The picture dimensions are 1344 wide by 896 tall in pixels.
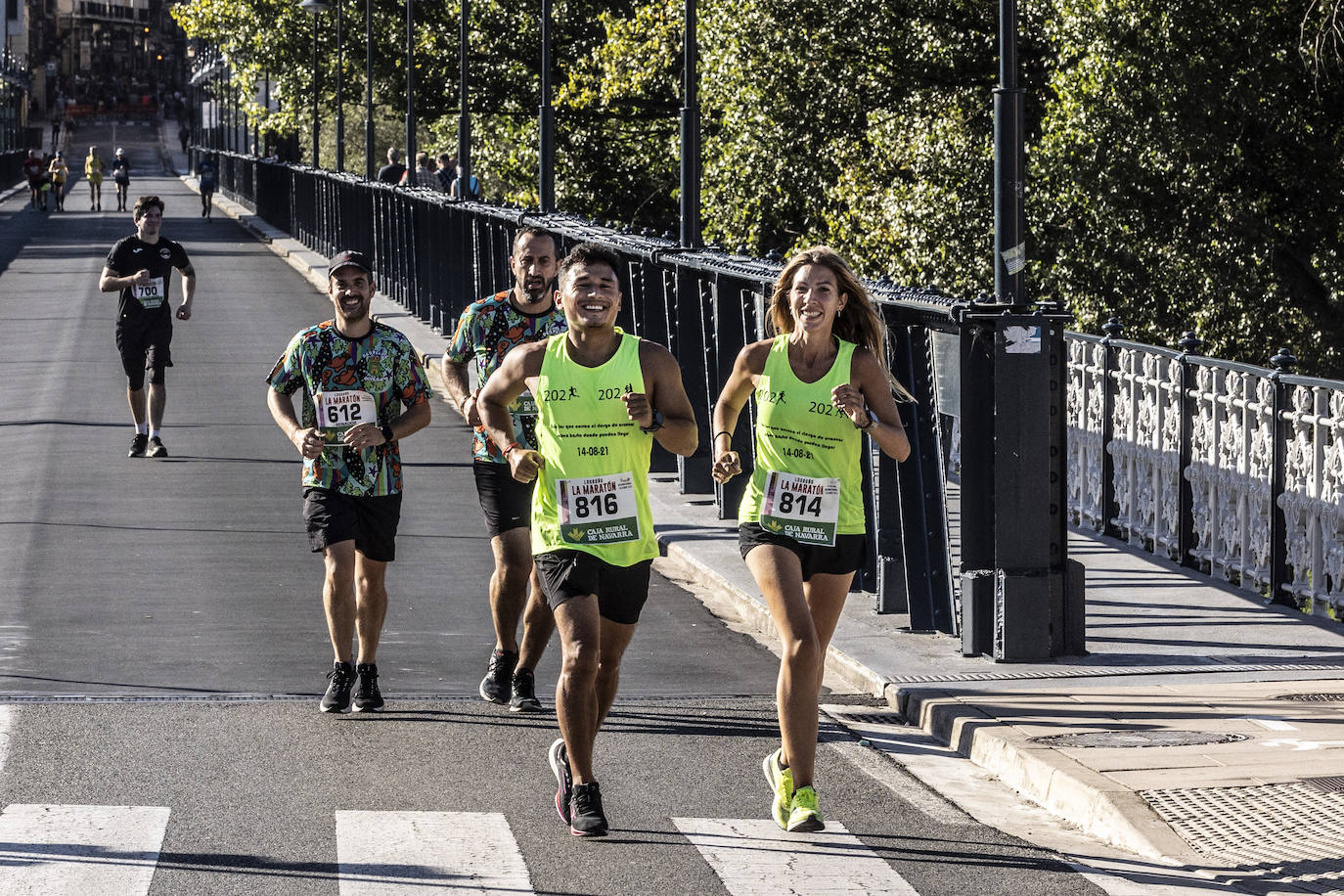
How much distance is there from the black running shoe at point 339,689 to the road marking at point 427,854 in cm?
167

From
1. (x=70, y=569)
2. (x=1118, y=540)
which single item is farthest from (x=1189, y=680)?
(x=70, y=569)

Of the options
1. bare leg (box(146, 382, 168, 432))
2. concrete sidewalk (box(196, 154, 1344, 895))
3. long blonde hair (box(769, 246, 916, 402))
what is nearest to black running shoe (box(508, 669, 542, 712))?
concrete sidewalk (box(196, 154, 1344, 895))

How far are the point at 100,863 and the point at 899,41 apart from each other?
27817mm

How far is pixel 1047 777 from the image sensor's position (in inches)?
316

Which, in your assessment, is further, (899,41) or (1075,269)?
(899,41)

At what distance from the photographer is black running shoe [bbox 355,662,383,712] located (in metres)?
9.36

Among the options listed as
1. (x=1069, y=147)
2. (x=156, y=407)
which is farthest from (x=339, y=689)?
(x=1069, y=147)

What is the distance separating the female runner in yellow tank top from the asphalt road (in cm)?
46

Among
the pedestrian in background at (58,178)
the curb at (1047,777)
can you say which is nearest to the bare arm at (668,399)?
the curb at (1047,777)

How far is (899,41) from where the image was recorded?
33.2 meters

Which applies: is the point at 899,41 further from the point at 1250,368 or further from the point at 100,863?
the point at 100,863

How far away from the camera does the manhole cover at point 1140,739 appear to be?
8414 millimetres

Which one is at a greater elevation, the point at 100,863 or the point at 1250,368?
the point at 1250,368

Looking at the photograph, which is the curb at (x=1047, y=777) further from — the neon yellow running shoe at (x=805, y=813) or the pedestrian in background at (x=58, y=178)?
the pedestrian in background at (x=58, y=178)
